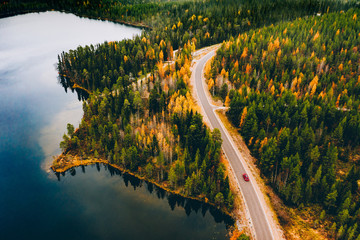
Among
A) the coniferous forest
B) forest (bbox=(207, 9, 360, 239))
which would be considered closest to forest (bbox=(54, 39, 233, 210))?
the coniferous forest

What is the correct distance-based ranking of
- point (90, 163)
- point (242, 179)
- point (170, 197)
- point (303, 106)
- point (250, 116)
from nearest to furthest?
point (242, 179) < point (170, 197) < point (90, 163) < point (250, 116) < point (303, 106)

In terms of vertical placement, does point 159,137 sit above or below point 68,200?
above

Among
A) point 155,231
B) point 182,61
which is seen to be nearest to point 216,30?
point 182,61

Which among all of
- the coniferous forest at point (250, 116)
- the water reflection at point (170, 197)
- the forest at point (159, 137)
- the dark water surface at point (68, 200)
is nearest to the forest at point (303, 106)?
the coniferous forest at point (250, 116)

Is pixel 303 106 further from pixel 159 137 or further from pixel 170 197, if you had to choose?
pixel 170 197

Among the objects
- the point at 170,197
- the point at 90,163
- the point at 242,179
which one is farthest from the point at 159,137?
the point at 242,179

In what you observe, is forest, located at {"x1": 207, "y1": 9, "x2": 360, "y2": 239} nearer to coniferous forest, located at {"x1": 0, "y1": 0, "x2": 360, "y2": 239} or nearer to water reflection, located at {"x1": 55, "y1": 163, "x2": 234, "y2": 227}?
coniferous forest, located at {"x1": 0, "y1": 0, "x2": 360, "y2": 239}

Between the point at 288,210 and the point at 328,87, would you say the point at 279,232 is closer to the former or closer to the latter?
the point at 288,210
